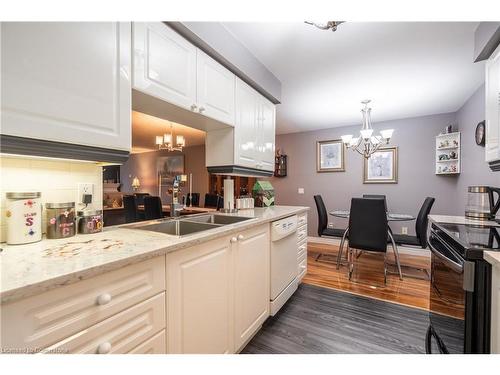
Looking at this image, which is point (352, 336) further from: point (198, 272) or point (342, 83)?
point (342, 83)

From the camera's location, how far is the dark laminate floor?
146cm

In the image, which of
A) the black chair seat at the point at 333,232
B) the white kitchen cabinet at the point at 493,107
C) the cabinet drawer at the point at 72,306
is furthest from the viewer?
the black chair seat at the point at 333,232

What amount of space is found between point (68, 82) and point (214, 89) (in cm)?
94

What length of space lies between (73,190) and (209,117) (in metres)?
0.94

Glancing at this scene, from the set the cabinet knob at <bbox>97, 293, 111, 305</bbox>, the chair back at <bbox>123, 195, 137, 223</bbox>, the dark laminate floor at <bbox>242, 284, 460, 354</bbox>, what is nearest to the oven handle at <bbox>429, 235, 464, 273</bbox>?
the dark laminate floor at <bbox>242, 284, 460, 354</bbox>

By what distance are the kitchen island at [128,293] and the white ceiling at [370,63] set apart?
5.08 feet

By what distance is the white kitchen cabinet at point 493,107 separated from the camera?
4.75 feet

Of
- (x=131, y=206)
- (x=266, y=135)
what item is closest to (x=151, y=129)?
(x=131, y=206)

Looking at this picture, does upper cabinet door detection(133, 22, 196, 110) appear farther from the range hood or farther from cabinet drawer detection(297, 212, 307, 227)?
cabinet drawer detection(297, 212, 307, 227)

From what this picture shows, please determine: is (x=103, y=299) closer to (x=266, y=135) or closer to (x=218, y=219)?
(x=218, y=219)

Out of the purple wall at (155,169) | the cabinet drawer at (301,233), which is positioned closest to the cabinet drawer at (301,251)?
the cabinet drawer at (301,233)

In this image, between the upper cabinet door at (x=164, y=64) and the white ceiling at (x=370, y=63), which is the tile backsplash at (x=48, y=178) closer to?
the upper cabinet door at (x=164, y=64)

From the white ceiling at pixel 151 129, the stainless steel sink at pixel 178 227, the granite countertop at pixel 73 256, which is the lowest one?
the stainless steel sink at pixel 178 227

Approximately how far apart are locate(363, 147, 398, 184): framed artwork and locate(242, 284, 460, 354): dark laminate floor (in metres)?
2.39
